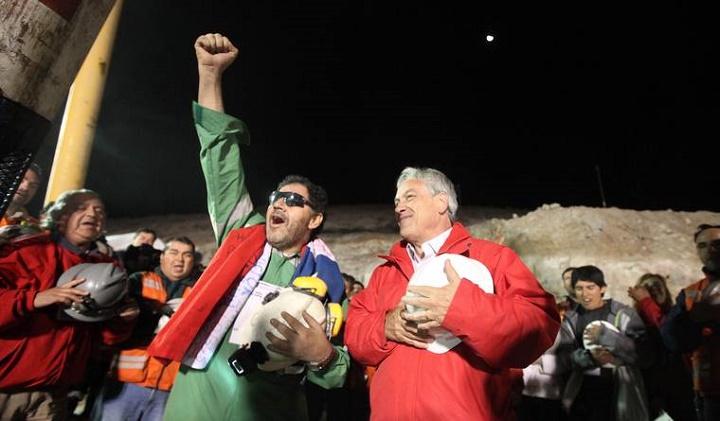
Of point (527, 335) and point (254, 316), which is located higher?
point (527, 335)

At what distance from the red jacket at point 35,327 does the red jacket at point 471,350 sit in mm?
2241

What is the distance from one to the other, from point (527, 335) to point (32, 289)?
3187 mm

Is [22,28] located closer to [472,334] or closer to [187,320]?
[187,320]

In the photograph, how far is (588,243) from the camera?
469 inches

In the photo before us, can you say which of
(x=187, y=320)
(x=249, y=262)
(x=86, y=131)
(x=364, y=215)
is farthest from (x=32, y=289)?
(x=364, y=215)

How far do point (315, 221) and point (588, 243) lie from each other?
11881mm

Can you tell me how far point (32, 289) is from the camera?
2633 mm

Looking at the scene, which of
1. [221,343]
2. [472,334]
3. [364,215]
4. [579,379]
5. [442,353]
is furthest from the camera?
[364,215]

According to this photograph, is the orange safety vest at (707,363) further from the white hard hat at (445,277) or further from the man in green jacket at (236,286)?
the man in green jacket at (236,286)

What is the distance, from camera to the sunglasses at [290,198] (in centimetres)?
266

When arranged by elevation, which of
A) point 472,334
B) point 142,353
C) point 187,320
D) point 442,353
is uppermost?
point 472,334

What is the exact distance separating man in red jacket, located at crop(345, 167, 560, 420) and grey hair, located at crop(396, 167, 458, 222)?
0.71ft

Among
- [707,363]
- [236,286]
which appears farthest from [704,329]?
[236,286]

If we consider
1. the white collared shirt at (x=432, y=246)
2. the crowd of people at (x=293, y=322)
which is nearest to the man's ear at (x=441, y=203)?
the crowd of people at (x=293, y=322)
